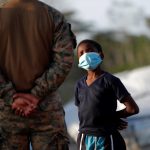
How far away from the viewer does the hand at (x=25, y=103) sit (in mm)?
4445

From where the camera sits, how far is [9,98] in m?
4.48

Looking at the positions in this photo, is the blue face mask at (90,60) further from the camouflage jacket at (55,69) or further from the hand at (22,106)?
the hand at (22,106)

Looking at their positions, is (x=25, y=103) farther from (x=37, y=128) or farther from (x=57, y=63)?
(x=57, y=63)

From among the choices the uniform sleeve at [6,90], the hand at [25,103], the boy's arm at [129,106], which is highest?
the uniform sleeve at [6,90]

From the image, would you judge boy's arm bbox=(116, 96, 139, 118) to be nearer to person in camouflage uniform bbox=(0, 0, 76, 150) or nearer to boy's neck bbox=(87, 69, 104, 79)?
boy's neck bbox=(87, 69, 104, 79)

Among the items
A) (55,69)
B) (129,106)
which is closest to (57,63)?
(55,69)

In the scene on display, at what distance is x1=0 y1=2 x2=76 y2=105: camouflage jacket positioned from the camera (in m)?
4.46

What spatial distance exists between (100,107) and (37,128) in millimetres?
694

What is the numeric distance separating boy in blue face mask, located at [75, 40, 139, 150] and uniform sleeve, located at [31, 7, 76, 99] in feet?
1.96

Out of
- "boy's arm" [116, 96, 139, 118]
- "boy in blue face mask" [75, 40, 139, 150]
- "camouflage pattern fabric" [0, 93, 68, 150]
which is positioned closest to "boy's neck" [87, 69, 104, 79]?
"boy in blue face mask" [75, 40, 139, 150]

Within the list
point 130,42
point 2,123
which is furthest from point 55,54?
point 130,42

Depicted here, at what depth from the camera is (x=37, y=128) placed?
14.8ft

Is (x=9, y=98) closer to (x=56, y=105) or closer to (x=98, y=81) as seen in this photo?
(x=56, y=105)

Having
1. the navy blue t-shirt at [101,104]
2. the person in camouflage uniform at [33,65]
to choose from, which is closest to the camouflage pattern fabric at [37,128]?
the person in camouflage uniform at [33,65]
